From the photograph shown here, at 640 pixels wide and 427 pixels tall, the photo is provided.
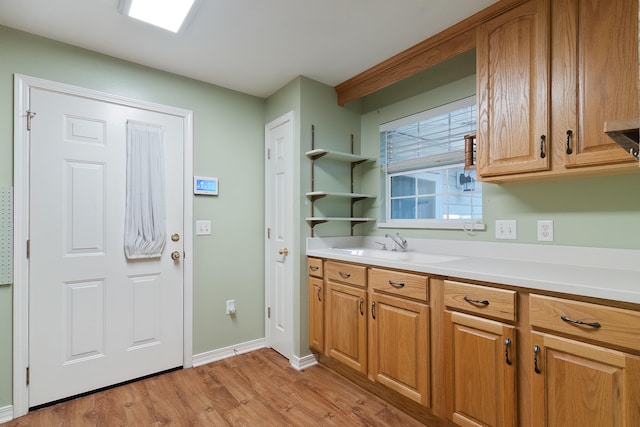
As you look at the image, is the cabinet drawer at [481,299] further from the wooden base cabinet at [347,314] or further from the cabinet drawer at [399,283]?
the wooden base cabinet at [347,314]

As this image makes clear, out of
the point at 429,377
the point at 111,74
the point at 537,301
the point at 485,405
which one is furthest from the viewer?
the point at 111,74

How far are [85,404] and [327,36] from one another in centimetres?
284

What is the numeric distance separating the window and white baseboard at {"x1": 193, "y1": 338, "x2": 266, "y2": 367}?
62.6 inches

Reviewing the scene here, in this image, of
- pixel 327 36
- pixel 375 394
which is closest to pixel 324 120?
pixel 327 36

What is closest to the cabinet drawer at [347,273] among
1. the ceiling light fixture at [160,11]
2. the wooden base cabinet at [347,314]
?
the wooden base cabinet at [347,314]

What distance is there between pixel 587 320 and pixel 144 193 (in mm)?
2651

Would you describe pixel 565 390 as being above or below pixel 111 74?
below

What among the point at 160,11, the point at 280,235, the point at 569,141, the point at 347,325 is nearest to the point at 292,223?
the point at 280,235

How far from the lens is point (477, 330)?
153cm

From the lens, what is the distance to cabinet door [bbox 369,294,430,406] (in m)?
1.76

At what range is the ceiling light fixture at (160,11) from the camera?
1.74 meters

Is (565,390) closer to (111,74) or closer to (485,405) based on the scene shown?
(485,405)

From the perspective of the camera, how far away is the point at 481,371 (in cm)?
150

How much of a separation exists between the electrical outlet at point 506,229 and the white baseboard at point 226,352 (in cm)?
221
